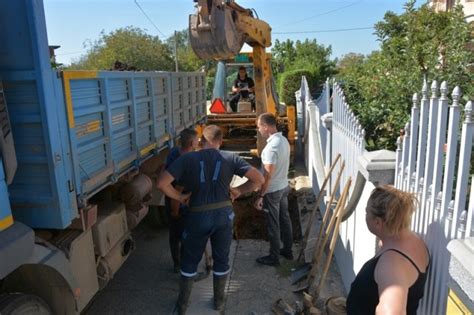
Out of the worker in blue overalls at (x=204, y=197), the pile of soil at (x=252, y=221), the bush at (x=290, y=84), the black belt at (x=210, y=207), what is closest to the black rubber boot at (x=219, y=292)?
the worker in blue overalls at (x=204, y=197)

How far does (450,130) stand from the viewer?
207cm

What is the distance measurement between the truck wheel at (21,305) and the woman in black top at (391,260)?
2.03m

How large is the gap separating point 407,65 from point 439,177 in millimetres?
2869

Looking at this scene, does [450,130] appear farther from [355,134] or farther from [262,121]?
[262,121]

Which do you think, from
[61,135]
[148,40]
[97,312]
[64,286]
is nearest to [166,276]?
[97,312]

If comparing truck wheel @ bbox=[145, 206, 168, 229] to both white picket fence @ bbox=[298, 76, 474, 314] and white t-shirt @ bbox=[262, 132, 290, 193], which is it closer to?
white t-shirt @ bbox=[262, 132, 290, 193]

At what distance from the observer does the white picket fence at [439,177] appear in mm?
1971

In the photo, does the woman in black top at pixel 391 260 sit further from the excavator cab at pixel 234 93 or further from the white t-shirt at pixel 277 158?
the excavator cab at pixel 234 93

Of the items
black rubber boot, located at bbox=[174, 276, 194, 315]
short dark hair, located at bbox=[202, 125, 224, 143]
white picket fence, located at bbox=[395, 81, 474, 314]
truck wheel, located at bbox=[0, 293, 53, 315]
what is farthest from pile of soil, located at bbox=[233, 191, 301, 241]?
white picket fence, located at bbox=[395, 81, 474, 314]

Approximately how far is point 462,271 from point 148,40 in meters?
41.9

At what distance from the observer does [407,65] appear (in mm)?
4773

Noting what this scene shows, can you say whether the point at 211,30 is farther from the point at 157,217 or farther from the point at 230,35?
the point at 157,217

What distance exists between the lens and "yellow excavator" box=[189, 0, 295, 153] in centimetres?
594

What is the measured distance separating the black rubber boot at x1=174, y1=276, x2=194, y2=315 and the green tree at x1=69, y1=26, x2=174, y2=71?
3634 cm
